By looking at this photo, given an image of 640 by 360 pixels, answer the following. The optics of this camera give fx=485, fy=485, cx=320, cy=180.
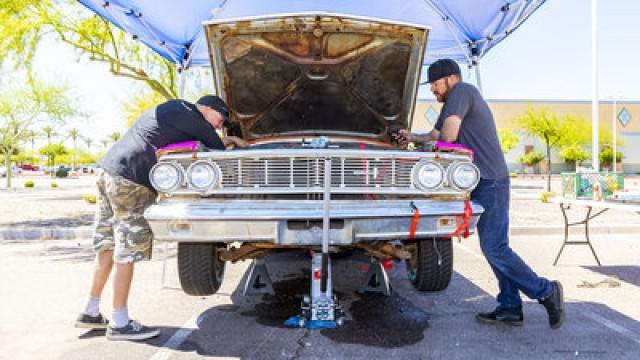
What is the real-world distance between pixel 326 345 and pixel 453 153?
1.63 metres

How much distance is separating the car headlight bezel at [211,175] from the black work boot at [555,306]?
8.34 feet

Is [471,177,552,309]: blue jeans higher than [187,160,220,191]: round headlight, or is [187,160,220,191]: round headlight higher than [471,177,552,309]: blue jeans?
[187,160,220,191]: round headlight

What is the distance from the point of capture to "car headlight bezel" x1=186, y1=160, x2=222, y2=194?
3.28 meters

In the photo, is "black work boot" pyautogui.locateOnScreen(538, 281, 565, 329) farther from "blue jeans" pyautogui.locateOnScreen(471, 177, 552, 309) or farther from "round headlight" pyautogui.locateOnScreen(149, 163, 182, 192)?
"round headlight" pyautogui.locateOnScreen(149, 163, 182, 192)

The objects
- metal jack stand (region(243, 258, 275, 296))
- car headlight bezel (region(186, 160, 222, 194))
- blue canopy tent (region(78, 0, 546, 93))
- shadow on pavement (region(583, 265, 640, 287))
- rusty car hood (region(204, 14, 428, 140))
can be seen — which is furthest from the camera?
blue canopy tent (region(78, 0, 546, 93))

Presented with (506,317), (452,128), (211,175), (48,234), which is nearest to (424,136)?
(452,128)

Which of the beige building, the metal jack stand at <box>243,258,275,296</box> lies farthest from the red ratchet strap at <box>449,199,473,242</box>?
the beige building

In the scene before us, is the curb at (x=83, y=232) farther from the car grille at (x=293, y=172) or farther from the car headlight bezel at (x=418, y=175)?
the car grille at (x=293, y=172)

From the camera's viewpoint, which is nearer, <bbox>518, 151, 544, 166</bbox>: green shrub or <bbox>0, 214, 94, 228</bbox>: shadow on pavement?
<bbox>0, 214, 94, 228</bbox>: shadow on pavement

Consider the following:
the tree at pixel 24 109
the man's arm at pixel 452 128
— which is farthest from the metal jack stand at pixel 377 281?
the tree at pixel 24 109

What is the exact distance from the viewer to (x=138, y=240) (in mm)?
3490

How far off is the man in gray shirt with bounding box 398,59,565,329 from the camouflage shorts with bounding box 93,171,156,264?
7.61ft

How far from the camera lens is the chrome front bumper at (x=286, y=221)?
10.2ft

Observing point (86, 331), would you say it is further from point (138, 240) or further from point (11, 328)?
point (138, 240)
